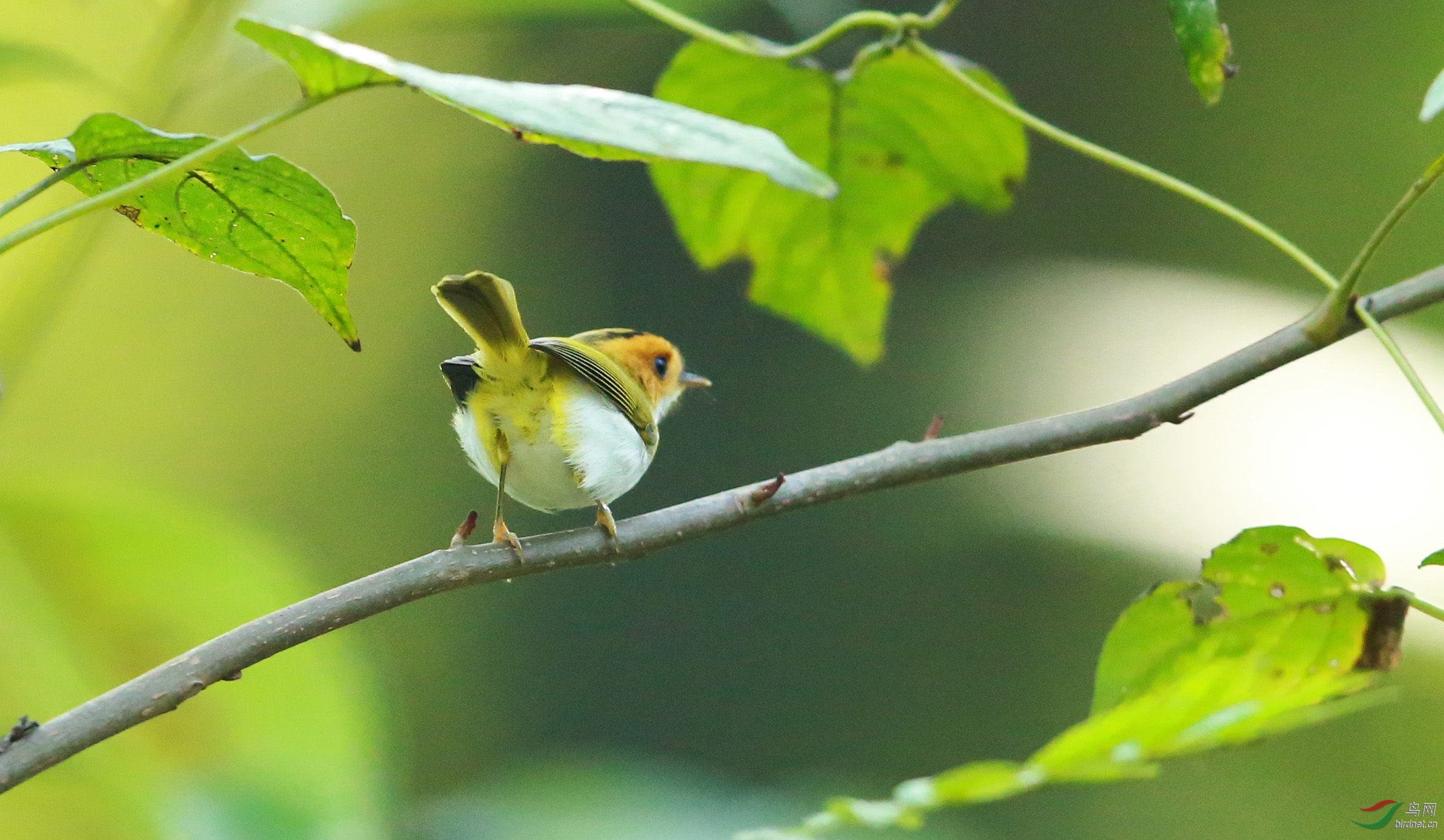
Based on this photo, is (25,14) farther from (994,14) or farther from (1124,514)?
(1124,514)

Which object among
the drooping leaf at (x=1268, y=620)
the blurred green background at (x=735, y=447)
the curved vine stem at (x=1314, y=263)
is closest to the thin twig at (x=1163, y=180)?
the curved vine stem at (x=1314, y=263)

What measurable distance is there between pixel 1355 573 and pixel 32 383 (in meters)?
2.42

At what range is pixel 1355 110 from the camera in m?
1.94

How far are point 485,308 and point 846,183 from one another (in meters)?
0.31

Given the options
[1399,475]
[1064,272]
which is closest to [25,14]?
[1064,272]

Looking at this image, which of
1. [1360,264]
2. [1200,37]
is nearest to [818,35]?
[1200,37]

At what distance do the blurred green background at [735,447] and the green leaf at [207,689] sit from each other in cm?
1

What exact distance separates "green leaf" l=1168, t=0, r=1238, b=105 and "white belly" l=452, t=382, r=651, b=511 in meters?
0.51

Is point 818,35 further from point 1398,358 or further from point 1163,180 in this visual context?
point 1398,358

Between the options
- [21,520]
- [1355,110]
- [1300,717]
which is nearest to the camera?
[1300,717]

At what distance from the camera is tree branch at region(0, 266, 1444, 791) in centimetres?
49

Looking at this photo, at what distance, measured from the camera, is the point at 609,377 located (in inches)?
35.9


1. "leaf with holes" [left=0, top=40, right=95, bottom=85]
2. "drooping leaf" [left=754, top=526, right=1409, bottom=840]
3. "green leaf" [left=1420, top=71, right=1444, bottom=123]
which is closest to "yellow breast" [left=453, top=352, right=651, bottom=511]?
"leaf with holes" [left=0, top=40, right=95, bottom=85]

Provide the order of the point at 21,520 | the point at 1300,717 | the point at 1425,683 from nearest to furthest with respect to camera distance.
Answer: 1. the point at 1300,717
2. the point at 21,520
3. the point at 1425,683
